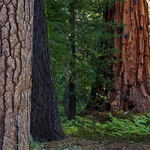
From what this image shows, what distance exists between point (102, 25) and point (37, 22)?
11.4 ft

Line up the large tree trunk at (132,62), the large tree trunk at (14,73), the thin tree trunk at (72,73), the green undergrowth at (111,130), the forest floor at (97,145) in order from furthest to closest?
the large tree trunk at (132,62) → the thin tree trunk at (72,73) → the green undergrowth at (111,130) → the forest floor at (97,145) → the large tree trunk at (14,73)

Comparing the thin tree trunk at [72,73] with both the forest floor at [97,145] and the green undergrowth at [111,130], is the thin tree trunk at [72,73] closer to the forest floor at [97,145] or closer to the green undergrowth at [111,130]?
the green undergrowth at [111,130]

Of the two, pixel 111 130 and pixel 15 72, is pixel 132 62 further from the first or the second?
pixel 15 72

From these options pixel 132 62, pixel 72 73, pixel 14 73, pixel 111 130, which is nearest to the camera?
pixel 14 73

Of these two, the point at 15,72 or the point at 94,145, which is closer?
the point at 15,72

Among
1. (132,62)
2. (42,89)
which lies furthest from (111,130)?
(132,62)

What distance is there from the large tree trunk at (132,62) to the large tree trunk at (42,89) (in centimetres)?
447

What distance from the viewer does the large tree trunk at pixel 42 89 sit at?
3.89 meters

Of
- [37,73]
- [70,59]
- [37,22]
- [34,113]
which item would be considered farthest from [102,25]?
[34,113]

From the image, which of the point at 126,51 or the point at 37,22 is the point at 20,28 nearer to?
the point at 37,22

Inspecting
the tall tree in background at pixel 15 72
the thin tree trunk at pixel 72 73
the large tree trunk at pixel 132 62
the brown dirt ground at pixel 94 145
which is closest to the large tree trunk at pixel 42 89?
the brown dirt ground at pixel 94 145

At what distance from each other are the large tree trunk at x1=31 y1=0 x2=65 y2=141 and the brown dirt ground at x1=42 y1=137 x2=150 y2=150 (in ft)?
0.85

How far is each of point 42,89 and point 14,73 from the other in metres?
1.75

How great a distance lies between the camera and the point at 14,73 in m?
2.24
